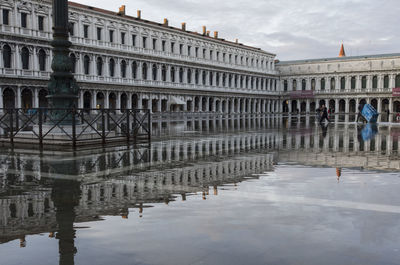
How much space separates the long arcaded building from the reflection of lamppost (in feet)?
87.1

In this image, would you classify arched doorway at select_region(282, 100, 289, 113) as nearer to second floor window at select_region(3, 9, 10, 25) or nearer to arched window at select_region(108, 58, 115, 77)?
arched window at select_region(108, 58, 115, 77)

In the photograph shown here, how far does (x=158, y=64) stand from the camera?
53094mm

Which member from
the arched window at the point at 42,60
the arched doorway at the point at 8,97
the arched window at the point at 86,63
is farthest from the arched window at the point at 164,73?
the arched doorway at the point at 8,97

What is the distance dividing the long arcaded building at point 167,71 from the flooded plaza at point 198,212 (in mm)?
33286

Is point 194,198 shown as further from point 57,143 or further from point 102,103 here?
point 102,103

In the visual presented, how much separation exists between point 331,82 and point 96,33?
51.9m

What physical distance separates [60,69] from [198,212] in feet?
34.2

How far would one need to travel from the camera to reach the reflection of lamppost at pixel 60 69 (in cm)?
1328

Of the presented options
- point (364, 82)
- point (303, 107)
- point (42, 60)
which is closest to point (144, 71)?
point (42, 60)

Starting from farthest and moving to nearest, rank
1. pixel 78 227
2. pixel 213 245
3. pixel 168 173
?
1. pixel 168 173
2. pixel 78 227
3. pixel 213 245

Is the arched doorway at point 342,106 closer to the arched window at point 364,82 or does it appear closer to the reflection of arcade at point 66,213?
the arched window at point 364,82

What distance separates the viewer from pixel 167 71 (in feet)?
179

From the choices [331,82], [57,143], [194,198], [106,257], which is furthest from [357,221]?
[331,82]

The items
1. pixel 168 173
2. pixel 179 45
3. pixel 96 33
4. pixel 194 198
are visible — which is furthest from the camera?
pixel 179 45
